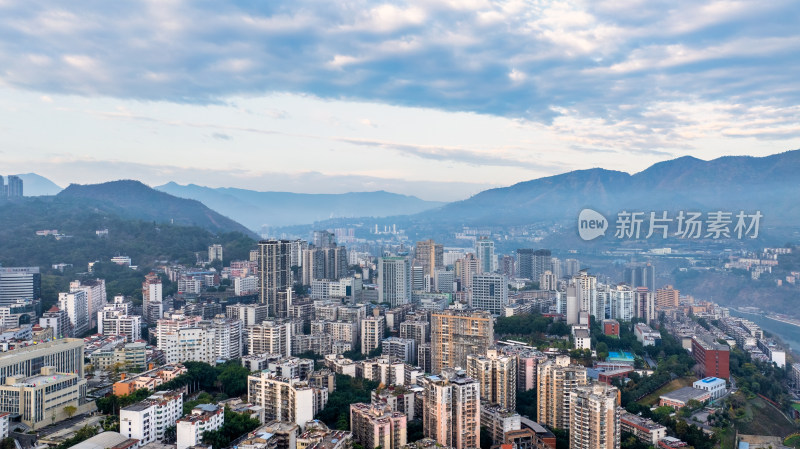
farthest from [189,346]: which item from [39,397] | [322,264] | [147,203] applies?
[147,203]

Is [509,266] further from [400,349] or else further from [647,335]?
[400,349]

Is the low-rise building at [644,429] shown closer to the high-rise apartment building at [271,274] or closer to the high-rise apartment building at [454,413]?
the high-rise apartment building at [454,413]

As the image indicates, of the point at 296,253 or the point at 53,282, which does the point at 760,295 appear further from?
the point at 53,282

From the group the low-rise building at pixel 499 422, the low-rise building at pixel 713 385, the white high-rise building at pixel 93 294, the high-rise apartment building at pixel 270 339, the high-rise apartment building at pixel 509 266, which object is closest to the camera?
the low-rise building at pixel 499 422

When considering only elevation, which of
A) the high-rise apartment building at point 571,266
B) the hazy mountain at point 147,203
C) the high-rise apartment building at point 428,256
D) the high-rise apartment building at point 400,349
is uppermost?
the hazy mountain at point 147,203

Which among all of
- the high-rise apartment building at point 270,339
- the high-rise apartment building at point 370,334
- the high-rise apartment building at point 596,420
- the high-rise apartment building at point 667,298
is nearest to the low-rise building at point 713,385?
the high-rise apartment building at point 596,420

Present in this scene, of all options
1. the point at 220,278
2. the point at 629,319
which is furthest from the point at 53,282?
the point at 629,319
